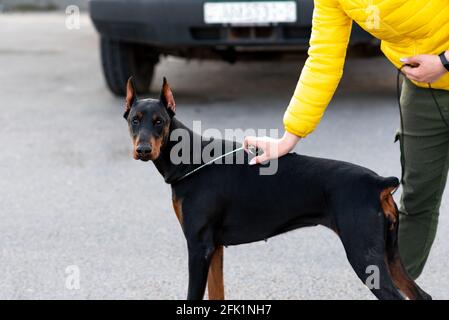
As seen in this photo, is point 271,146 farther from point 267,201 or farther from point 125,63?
point 125,63

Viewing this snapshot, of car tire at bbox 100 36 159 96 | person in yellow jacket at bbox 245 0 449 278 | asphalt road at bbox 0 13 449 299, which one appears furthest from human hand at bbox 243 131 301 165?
car tire at bbox 100 36 159 96

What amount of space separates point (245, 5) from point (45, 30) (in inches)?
253

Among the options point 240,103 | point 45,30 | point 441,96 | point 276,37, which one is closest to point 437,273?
point 441,96

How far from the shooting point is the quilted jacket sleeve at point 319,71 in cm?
298

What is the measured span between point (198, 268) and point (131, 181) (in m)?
2.39

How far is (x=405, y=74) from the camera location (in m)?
3.08

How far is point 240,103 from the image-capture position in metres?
7.35

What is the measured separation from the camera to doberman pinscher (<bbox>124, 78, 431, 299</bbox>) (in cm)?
288

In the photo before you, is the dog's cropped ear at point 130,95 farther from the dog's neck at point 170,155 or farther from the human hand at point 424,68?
the human hand at point 424,68

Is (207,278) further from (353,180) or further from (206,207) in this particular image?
(353,180)

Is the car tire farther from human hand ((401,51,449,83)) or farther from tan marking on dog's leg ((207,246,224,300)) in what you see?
human hand ((401,51,449,83))

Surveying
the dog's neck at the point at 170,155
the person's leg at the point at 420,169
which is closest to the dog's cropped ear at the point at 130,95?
the dog's neck at the point at 170,155

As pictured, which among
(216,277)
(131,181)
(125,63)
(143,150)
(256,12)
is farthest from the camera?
(125,63)

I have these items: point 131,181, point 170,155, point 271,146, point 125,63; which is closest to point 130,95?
point 170,155
